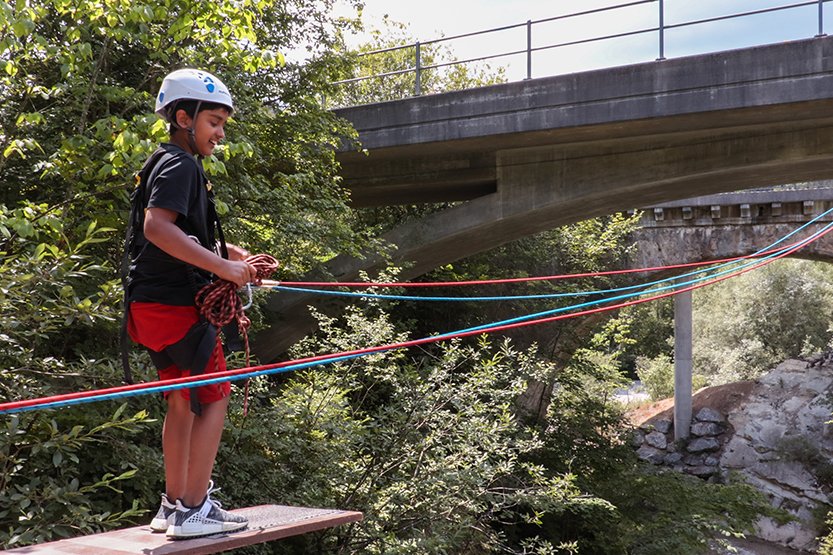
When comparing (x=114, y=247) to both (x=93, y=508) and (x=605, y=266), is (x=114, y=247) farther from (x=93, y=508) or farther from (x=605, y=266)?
(x=605, y=266)

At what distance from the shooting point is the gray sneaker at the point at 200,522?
2.30 metres

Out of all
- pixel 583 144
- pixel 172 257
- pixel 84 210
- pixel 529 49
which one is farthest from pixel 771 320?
pixel 172 257

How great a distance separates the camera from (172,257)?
2.33 m

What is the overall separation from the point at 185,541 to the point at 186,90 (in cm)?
151

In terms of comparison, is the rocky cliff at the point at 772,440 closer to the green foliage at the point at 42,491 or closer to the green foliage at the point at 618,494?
the green foliage at the point at 618,494

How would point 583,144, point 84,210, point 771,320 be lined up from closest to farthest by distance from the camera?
point 84,210 → point 583,144 → point 771,320

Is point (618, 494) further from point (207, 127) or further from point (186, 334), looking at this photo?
point (207, 127)

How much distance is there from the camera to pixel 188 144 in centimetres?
245

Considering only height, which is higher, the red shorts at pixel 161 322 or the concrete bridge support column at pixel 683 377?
the red shorts at pixel 161 322

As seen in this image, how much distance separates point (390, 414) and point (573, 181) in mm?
4680

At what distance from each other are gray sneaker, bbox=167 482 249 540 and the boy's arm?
2.70 feet

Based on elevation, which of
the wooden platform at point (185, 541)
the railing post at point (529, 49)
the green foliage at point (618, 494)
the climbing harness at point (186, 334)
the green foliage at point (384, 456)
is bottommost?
the green foliage at point (618, 494)

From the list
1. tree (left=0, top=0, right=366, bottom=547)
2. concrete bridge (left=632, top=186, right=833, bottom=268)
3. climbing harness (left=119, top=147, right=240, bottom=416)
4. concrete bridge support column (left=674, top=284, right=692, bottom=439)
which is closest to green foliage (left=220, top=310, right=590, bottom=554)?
tree (left=0, top=0, right=366, bottom=547)

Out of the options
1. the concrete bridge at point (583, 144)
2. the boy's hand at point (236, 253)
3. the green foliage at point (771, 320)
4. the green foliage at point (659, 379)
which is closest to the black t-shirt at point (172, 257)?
the boy's hand at point (236, 253)
